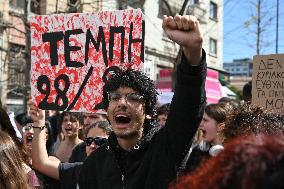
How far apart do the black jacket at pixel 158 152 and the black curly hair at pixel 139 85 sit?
153mm

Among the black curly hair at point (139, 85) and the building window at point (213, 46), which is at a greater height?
the building window at point (213, 46)

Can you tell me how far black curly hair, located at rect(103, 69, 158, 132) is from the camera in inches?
108

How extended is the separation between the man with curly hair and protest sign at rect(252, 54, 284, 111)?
185cm

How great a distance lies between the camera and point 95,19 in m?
4.07

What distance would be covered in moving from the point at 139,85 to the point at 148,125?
230 mm

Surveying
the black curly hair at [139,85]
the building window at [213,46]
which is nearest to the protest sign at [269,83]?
the black curly hair at [139,85]

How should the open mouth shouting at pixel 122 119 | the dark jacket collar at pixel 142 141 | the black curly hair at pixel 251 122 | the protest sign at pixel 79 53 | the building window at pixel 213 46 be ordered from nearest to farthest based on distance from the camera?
the black curly hair at pixel 251 122 < the dark jacket collar at pixel 142 141 < the open mouth shouting at pixel 122 119 < the protest sign at pixel 79 53 < the building window at pixel 213 46

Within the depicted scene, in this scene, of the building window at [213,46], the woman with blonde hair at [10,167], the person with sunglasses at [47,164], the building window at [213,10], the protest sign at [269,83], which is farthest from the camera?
the building window at [213,46]

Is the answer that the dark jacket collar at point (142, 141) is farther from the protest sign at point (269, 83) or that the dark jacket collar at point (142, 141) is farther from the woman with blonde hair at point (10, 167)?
the protest sign at point (269, 83)

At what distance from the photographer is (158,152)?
2.42 metres

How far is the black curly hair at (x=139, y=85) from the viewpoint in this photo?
2748 millimetres

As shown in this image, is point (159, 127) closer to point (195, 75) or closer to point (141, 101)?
point (141, 101)

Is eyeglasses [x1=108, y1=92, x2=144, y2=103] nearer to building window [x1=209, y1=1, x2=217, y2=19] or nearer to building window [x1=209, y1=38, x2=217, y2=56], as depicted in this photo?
building window [x1=209, y1=1, x2=217, y2=19]

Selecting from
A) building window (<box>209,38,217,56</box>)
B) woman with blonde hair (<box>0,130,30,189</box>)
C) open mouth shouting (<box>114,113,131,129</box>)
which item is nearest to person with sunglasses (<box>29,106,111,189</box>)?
open mouth shouting (<box>114,113,131,129</box>)
